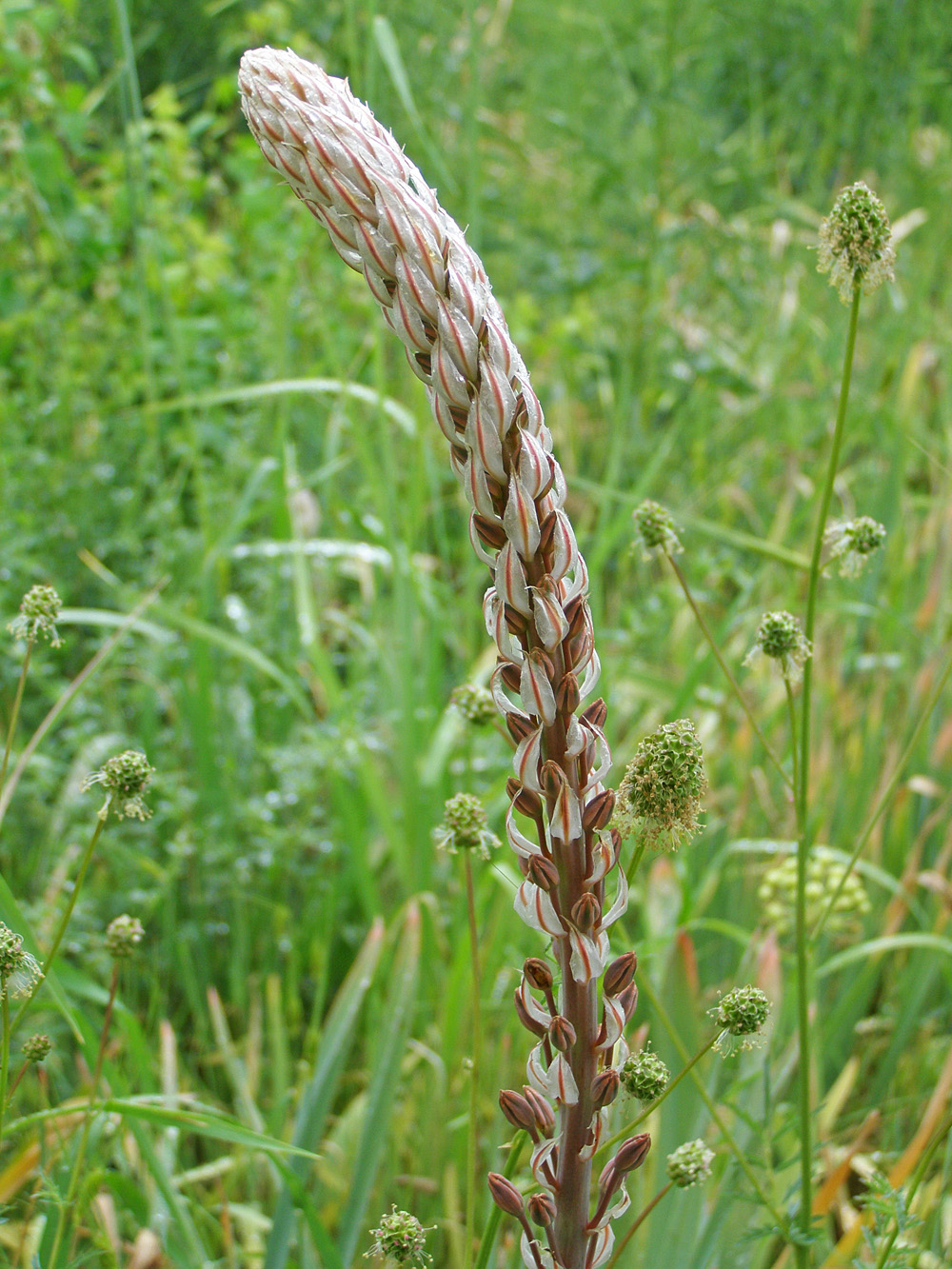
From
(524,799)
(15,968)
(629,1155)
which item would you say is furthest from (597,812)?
(15,968)

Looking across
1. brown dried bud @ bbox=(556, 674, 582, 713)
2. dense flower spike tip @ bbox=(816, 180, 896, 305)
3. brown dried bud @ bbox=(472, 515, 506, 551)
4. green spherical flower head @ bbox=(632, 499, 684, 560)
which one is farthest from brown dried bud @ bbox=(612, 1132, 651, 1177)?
dense flower spike tip @ bbox=(816, 180, 896, 305)

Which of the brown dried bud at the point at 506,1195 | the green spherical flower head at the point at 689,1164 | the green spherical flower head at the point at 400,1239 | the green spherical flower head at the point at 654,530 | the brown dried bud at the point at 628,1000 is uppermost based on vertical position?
the green spherical flower head at the point at 654,530

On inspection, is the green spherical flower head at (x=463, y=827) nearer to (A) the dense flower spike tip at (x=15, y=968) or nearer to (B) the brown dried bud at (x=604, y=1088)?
(B) the brown dried bud at (x=604, y=1088)

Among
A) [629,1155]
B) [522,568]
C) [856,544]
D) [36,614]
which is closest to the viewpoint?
[522,568]

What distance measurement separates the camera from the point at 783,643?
3.52 feet

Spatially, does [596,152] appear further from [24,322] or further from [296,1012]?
[296,1012]

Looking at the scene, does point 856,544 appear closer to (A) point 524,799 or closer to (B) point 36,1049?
(A) point 524,799

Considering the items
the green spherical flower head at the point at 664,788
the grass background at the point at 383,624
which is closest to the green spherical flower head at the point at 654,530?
the green spherical flower head at the point at 664,788

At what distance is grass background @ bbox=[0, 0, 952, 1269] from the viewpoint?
5.65ft

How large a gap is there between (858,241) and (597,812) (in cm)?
59

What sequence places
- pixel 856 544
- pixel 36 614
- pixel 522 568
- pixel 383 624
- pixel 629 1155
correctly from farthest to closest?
pixel 383 624 → pixel 856 544 → pixel 36 614 → pixel 629 1155 → pixel 522 568

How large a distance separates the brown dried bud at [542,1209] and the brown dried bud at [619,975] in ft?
0.53

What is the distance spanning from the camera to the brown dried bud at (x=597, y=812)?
29.1 inches

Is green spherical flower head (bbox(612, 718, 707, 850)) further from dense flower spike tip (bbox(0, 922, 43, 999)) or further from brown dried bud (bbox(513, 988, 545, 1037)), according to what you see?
dense flower spike tip (bbox(0, 922, 43, 999))
